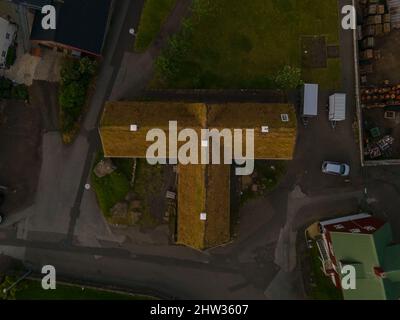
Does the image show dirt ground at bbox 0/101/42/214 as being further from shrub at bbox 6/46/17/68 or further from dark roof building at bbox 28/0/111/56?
dark roof building at bbox 28/0/111/56

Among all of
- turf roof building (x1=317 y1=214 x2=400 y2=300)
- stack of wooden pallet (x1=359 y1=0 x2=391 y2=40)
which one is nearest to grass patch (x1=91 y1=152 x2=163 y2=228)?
turf roof building (x1=317 y1=214 x2=400 y2=300)

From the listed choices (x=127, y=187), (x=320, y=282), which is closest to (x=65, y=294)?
(x=127, y=187)

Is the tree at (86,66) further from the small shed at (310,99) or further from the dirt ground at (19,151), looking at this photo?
the small shed at (310,99)

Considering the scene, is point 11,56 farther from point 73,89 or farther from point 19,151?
point 19,151

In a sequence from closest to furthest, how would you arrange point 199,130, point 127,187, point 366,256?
point 199,130 < point 366,256 < point 127,187
